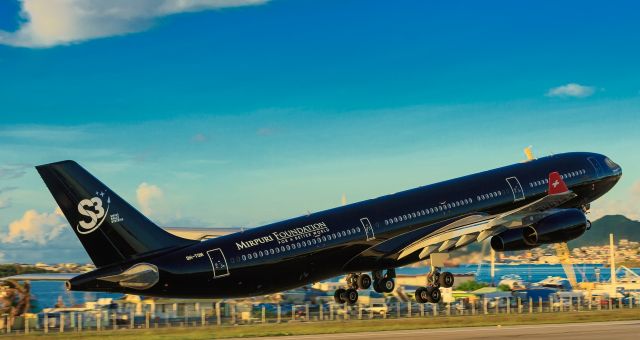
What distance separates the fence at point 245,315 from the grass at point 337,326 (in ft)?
15.7

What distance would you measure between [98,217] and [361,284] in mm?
18165

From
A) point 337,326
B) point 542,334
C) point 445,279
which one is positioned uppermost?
point 445,279

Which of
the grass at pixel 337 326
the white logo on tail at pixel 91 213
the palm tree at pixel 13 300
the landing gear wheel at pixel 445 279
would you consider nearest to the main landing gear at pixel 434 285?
the landing gear wheel at pixel 445 279

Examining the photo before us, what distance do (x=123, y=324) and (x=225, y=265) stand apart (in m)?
40.0

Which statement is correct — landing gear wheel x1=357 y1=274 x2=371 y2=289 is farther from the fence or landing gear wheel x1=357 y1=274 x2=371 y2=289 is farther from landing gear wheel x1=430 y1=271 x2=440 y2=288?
the fence

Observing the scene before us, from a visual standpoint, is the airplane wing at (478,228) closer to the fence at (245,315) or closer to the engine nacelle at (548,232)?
the engine nacelle at (548,232)

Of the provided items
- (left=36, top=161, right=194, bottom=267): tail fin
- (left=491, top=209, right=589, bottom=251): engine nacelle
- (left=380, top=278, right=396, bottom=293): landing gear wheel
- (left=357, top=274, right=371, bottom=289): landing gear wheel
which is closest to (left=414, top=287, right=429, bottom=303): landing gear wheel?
(left=380, top=278, right=396, bottom=293): landing gear wheel

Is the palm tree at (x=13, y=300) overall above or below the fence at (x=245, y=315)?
above

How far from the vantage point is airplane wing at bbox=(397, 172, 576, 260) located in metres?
45.5

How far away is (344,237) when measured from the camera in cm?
4306

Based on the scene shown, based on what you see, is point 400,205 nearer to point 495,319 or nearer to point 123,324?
point 495,319

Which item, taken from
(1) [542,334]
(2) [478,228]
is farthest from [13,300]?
(2) [478,228]

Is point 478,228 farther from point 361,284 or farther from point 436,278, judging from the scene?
point 361,284

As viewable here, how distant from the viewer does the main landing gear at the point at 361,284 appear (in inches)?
1921
